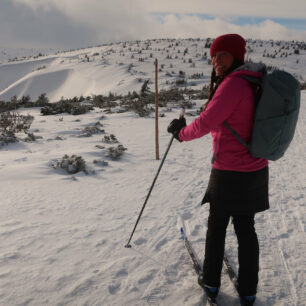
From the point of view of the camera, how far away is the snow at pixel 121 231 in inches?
97.6

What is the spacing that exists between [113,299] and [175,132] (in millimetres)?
1464

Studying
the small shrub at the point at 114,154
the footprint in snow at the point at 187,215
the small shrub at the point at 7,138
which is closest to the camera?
the footprint in snow at the point at 187,215

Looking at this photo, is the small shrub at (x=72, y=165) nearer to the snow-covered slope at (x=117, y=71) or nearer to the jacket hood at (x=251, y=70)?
the jacket hood at (x=251, y=70)

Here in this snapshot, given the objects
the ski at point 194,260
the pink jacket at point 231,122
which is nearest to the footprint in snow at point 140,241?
the ski at point 194,260

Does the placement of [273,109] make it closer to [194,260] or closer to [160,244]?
[194,260]

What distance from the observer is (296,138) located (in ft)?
26.0

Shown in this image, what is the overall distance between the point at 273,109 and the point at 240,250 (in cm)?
117

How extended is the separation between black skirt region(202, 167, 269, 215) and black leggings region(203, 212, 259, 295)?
96 millimetres

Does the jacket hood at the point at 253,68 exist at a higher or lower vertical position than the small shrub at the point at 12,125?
higher

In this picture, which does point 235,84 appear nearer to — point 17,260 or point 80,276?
point 80,276

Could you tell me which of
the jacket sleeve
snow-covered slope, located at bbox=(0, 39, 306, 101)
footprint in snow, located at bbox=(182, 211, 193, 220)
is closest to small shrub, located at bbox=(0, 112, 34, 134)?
footprint in snow, located at bbox=(182, 211, 193, 220)

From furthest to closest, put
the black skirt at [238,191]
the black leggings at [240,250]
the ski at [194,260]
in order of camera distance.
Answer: the ski at [194,260] → the black leggings at [240,250] → the black skirt at [238,191]

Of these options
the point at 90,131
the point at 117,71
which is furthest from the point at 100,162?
the point at 117,71

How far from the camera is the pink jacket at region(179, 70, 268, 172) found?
1.84 metres
